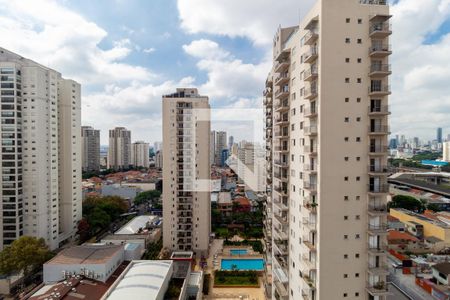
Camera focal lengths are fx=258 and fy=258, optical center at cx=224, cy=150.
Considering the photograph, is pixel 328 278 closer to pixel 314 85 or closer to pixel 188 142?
pixel 314 85

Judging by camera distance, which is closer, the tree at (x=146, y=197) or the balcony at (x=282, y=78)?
the balcony at (x=282, y=78)

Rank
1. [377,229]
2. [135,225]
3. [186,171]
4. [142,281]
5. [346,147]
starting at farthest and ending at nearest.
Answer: [135,225] → [186,171] → [142,281] → [377,229] → [346,147]

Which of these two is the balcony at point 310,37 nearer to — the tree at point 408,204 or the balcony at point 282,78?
the balcony at point 282,78

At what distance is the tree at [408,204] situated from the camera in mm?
29906

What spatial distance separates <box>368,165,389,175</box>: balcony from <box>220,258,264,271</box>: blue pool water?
1357cm

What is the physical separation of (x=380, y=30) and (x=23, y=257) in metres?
20.4

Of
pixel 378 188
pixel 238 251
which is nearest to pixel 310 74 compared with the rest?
pixel 378 188

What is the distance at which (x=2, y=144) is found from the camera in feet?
62.2

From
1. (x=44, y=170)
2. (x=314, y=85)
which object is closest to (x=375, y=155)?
(x=314, y=85)

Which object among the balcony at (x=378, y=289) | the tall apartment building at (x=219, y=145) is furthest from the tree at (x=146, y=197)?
the balcony at (x=378, y=289)

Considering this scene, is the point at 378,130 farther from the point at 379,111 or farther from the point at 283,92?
the point at 283,92

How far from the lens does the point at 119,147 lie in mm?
64750

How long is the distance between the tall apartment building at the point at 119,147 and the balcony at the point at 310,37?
62053 millimetres

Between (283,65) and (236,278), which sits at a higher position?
(283,65)
